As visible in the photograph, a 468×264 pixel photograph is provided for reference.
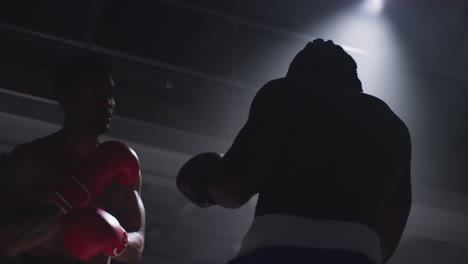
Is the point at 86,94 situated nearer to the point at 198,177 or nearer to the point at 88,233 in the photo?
the point at 88,233

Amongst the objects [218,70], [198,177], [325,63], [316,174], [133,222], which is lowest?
[218,70]

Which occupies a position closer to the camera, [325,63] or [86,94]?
[325,63]

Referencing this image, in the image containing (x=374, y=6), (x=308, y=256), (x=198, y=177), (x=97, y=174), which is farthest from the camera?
(x=374, y=6)

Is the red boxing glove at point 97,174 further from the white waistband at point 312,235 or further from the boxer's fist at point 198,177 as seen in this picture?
the white waistband at point 312,235

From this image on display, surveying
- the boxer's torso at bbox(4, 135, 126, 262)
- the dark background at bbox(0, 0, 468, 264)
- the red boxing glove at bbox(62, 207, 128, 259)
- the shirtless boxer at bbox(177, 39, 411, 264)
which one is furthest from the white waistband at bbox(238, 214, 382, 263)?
the dark background at bbox(0, 0, 468, 264)

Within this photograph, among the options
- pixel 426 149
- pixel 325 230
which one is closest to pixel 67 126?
pixel 325 230

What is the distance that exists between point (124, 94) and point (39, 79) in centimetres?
64

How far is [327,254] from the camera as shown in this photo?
3.52 ft

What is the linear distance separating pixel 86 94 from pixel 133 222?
45 centimetres

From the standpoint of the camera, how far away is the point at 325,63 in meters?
1.29

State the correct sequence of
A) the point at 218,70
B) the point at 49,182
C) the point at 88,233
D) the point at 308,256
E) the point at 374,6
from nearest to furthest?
the point at 308,256 → the point at 88,233 → the point at 49,182 → the point at 374,6 → the point at 218,70

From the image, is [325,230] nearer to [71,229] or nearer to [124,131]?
[71,229]

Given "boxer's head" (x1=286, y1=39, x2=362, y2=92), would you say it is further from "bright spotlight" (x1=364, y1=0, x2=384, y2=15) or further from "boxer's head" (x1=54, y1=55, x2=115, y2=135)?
"bright spotlight" (x1=364, y1=0, x2=384, y2=15)

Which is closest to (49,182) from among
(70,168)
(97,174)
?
(70,168)
